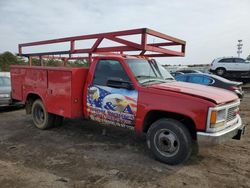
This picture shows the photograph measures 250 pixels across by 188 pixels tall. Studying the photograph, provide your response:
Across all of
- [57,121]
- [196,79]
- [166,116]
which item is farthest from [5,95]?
[196,79]

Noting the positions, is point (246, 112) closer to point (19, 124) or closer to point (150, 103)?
point (150, 103)

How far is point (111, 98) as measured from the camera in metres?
4.70

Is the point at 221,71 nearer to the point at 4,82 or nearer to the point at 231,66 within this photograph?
the point at 231,66

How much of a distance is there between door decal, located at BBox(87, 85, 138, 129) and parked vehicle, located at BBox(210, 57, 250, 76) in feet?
58.1

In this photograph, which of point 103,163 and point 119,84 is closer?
point 103,163

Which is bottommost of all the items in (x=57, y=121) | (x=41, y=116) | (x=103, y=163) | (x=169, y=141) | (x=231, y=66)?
(x=103, y=163)

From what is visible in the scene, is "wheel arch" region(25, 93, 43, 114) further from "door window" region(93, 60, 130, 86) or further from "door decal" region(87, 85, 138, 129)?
"door window" region(93, 60, 130, 86)

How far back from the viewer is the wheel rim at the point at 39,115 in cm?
646

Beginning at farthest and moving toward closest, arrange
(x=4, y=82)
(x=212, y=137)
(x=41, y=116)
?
1. (x=4, y=82)
2. (x=41, y=116)
3. (x=212, y=137)

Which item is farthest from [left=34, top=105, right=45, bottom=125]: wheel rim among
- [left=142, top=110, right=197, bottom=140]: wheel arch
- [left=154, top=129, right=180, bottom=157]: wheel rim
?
[left=154, top=129, right=180, bottom=157]: wheel rim

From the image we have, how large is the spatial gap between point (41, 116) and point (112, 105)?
111 inches

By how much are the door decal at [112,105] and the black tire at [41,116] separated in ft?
5.31

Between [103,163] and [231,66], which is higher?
[231,66]

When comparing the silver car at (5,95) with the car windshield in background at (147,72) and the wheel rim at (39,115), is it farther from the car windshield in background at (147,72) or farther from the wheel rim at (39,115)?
the car windshield in background at (147,72)
